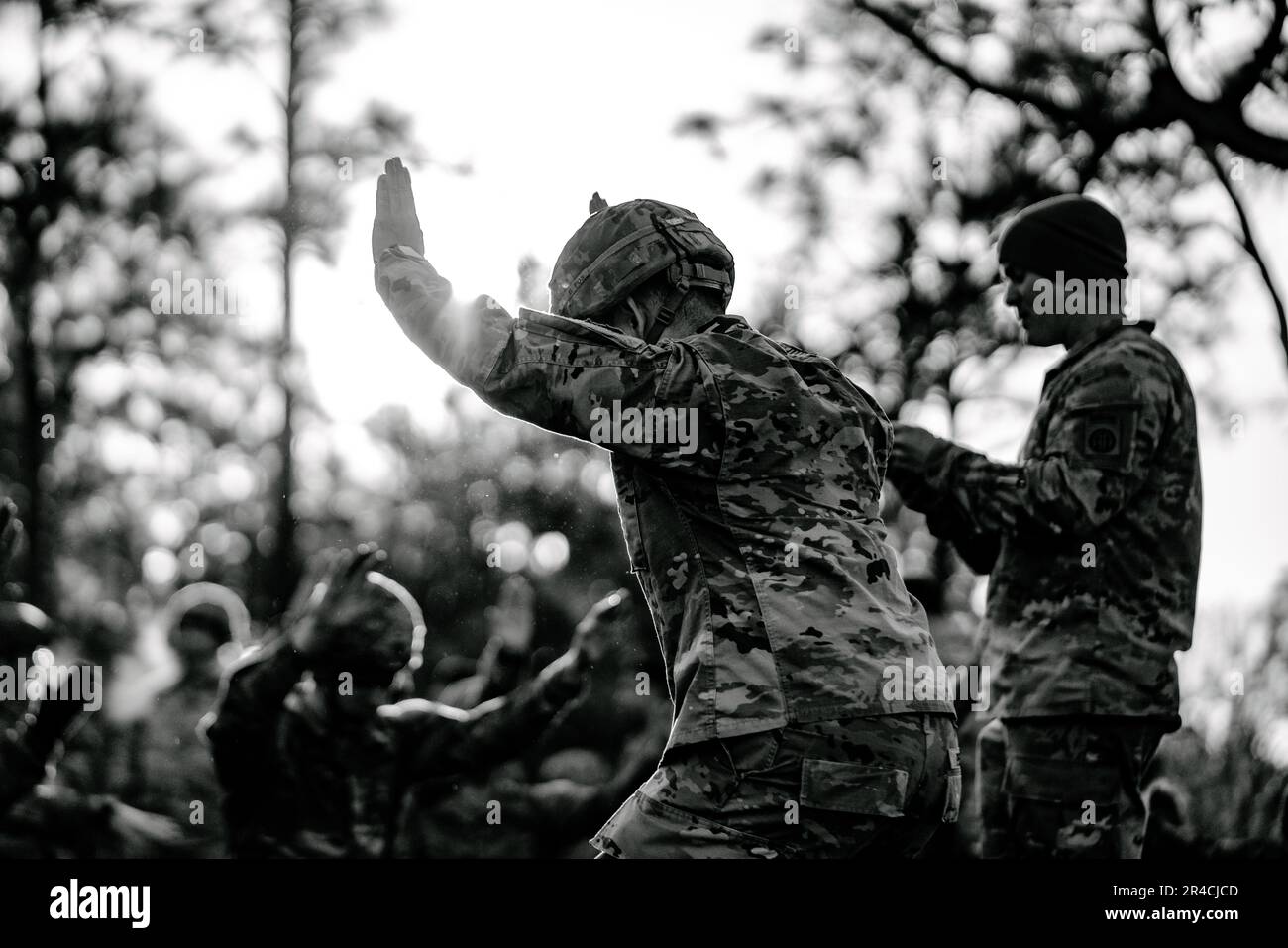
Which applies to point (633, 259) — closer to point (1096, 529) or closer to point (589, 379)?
point (589, 379)

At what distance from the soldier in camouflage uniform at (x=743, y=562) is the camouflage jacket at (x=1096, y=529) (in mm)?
1089

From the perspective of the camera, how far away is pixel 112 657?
450 inches

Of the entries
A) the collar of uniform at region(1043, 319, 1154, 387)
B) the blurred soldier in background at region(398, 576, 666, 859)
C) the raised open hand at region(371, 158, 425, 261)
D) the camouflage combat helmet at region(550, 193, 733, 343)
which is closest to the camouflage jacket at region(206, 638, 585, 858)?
the blurred soldier in background at region(398, 576, 666, 859)

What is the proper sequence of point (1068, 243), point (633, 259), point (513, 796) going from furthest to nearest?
1. point (513, 796)
2. point (1068, 243)
3. point (633, 259)

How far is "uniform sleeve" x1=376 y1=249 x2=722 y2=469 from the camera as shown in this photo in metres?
2.85

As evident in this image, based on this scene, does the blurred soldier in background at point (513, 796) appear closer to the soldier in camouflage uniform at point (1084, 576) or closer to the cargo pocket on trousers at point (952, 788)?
the soldier in camouflage uniform at point (1084, 576)

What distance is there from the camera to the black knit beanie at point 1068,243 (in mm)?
4328

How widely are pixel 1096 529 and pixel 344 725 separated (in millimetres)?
2744

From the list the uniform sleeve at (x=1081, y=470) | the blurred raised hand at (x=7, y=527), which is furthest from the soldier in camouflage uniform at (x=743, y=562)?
the blurred raised hand at (x=7, y=527)

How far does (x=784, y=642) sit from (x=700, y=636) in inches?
6.0

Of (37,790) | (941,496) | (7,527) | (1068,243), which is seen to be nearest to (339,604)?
(7,527)

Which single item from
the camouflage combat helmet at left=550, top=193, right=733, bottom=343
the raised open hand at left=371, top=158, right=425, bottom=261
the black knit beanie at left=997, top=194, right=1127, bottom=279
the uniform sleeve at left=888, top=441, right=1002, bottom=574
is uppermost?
the black knit beanie at left=997, top=194, right=1127, bottom=279

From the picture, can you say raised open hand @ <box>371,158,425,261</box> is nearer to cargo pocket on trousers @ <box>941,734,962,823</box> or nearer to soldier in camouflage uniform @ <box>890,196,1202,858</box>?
cargo pocket on trousers @ <box>941,734,962,823</box>

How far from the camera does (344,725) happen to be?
5621 mm
